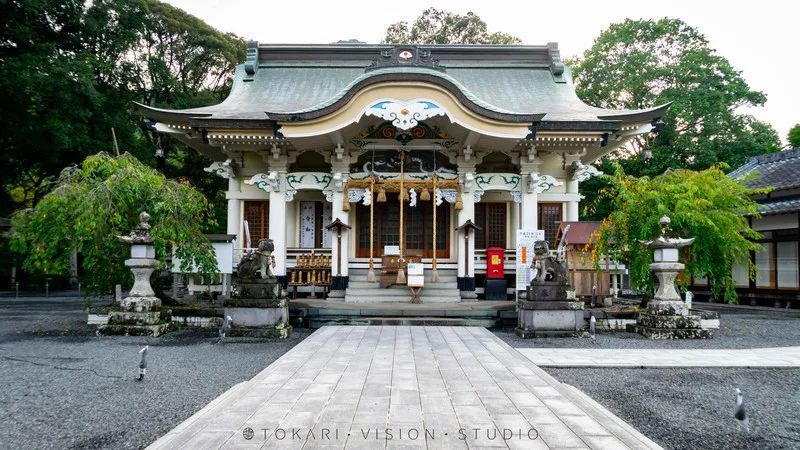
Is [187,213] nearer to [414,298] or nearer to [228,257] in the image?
[228,257]

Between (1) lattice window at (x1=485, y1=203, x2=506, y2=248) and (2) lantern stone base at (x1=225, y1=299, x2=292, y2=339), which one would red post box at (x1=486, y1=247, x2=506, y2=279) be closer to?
(1) lattice window at (x1=485, y1=203, x2=506, y2=248)

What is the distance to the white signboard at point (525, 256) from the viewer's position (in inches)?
476

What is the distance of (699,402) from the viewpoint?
5.26 m

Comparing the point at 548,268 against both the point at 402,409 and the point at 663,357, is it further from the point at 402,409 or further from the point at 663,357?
the point at 402,409

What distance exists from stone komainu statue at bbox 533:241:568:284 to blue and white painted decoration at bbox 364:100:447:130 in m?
4.93

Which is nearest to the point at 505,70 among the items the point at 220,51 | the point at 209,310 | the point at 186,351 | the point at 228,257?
the point at 228,257

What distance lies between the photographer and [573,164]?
48.0ft

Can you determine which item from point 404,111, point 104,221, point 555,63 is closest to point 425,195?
point 404,111

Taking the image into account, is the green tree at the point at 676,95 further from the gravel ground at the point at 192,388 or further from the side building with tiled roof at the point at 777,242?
the gravel ground at the point at 192,388

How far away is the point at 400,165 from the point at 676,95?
18081 mm

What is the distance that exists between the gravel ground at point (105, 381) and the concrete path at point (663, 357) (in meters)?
4.21

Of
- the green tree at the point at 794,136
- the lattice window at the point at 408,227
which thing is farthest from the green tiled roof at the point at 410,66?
the green tree at the point at 794,136

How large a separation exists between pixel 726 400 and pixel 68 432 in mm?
6518

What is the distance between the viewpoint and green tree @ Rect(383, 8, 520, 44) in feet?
106
